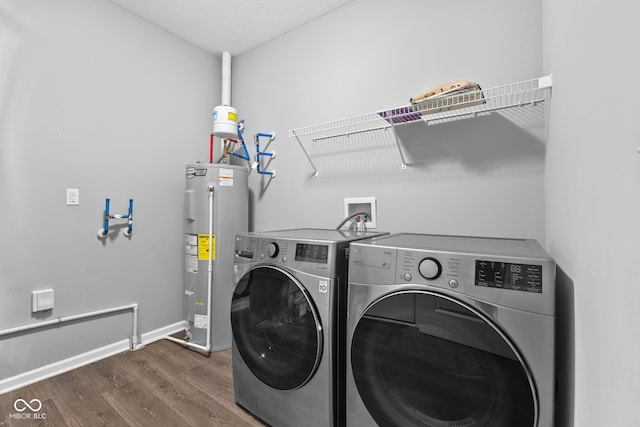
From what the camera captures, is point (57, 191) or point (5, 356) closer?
point (5, 356)

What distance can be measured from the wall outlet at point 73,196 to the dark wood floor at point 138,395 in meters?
1.08

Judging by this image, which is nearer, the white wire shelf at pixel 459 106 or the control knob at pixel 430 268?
the control knob at pixel 430 268

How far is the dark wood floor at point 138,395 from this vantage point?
144 cm

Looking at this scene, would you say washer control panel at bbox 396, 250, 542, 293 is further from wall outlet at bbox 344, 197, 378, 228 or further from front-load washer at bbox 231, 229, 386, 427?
wall outlet at bbox 344, 197, 378, 228

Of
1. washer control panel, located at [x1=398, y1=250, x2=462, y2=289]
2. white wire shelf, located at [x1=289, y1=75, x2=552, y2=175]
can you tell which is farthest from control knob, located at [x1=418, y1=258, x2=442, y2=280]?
white wire shelf, located at [x1=289, y1=75, x2=552, y2=175]

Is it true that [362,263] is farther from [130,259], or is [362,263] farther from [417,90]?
[130,259]

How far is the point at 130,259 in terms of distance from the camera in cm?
222

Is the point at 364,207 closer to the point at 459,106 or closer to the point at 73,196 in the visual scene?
the point at 459,106

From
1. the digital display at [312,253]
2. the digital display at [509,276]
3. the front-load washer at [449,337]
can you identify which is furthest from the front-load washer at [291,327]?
the digital display at [509,276]

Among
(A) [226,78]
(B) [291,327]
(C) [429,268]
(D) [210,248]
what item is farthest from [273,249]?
(A) [226,78]

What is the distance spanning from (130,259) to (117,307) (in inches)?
13.8

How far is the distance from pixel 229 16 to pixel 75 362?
8.70 feet

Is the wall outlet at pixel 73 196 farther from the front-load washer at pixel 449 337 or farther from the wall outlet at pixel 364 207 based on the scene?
the front-load washer at pixel 449 337

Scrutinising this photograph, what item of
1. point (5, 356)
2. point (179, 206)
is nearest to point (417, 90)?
point (179, 206)
